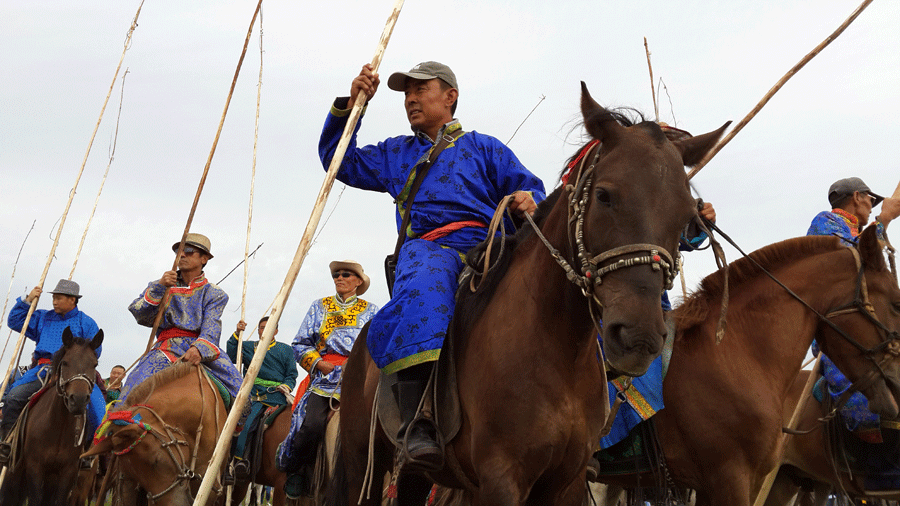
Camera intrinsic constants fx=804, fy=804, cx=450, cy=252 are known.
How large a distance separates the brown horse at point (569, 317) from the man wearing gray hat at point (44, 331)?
807 centimetres

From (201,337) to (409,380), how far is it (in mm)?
5213

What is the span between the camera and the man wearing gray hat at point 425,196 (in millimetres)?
3865

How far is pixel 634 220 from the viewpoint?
305 centimetres

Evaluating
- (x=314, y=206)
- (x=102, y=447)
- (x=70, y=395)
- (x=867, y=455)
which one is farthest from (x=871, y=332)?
(x=70, y=395)

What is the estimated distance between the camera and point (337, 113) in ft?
15.1

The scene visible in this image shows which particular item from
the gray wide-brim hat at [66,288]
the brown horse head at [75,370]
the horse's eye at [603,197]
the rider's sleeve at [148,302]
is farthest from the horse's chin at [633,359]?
the gray wide-brim hat at [66,288]

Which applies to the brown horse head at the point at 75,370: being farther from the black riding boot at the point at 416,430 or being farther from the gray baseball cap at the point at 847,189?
the gray baseball cap at the point at 847,189

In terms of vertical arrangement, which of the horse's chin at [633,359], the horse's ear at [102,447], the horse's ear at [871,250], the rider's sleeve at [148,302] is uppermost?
the rider's sleeve at [148,302]

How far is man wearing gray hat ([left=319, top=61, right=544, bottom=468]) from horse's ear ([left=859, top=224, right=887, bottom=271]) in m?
2.63

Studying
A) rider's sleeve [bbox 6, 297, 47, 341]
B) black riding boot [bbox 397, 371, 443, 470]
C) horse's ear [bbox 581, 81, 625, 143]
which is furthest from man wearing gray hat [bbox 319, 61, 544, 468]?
rider's sleeve [bbox 6, 297, 47, 341]

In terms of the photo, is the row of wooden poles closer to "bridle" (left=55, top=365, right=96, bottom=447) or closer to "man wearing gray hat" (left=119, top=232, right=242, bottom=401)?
"man wearing gray hat" (left=119, top=232, right=242, bottom=401)

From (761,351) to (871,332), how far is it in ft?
2.74

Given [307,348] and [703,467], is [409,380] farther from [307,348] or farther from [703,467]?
[307,348]

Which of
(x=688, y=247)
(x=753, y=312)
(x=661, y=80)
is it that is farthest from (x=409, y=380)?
(x=661, y=80)
